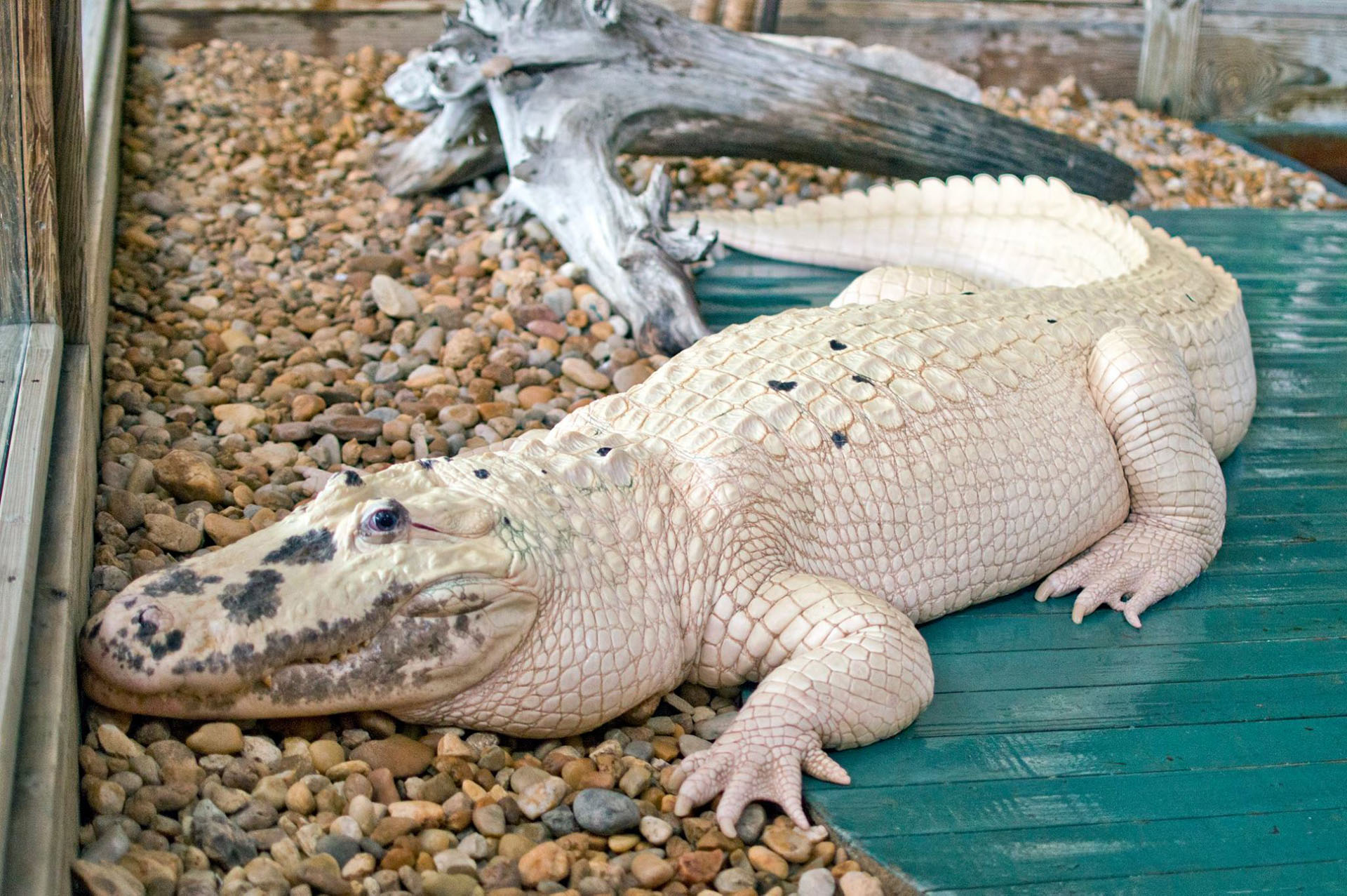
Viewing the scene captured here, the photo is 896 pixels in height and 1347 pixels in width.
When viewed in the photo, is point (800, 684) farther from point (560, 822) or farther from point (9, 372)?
point (9, 372)

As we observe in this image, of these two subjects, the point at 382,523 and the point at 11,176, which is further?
the point at 11,176

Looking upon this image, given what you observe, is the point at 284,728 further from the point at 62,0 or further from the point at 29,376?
the point at 62,0

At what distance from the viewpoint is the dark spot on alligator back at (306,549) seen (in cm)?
214

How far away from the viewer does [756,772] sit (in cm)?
226

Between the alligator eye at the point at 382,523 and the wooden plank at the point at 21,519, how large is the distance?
1.78 feet

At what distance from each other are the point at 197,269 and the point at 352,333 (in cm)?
81

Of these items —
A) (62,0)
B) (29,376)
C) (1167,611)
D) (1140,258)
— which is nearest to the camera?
(29,376)

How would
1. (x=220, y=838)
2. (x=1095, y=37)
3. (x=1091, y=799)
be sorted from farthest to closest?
(x=1095, y=37) → (x=1091, y=799) → (x=220, y=838)

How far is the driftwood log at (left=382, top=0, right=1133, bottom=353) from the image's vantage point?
4.21 m

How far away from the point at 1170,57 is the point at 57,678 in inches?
279

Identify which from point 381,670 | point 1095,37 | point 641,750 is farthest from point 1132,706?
point 1095,37

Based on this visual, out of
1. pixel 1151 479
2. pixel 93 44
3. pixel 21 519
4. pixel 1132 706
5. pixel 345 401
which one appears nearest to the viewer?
pixel 21 519

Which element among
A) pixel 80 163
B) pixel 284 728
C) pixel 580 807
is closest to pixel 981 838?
pixel 580 807

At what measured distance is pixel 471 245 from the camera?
15.3 feet
